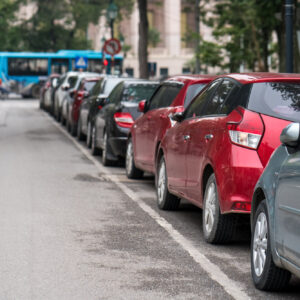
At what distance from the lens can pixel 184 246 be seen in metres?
8.84

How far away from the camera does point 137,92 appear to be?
56.4ft

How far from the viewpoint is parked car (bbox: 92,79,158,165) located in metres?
16.3

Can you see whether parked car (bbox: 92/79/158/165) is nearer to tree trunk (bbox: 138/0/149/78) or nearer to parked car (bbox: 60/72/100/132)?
parked car (bbox: 60/72/100/132)

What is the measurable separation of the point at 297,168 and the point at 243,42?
30.3m

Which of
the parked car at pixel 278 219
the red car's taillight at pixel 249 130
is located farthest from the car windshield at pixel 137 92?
the parked car at pixel 278 219

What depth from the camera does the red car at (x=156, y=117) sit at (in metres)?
12.2

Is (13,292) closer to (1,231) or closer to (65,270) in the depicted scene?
(65,270)

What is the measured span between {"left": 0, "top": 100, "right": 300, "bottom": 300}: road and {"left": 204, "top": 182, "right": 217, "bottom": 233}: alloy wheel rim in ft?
0.58

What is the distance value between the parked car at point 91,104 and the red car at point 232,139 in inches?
366

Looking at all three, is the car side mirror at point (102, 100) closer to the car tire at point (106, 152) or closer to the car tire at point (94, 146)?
the car tire at point (94, 146)

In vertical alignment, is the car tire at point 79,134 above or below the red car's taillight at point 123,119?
below

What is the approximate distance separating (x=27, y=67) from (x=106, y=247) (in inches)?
2256

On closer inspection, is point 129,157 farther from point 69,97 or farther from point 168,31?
point 168,31

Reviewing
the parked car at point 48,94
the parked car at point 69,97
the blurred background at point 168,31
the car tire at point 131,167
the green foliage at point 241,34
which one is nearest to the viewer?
the car tire at point 131,167
